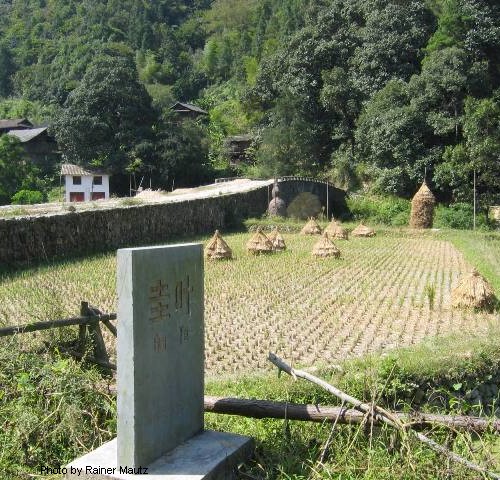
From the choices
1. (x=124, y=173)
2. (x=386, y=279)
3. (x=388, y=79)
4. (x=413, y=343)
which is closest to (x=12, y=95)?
(x=124, y=173)

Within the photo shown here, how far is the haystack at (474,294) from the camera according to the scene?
37.1 ft

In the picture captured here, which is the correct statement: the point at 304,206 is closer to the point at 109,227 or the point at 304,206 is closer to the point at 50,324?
the point at 109,227

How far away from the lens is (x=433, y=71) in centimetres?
3147

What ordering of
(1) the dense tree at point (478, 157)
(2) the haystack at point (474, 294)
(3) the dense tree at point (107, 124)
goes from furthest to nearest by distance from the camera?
(3) the dense tree at point (107, 124), (1) the dense tree at point (478, 157), (2) the haystack at point (474, 294)

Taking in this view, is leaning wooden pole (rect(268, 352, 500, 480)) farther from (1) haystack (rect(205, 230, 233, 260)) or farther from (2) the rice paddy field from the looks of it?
(1) haystack (rect(205, 230, 233, 260))

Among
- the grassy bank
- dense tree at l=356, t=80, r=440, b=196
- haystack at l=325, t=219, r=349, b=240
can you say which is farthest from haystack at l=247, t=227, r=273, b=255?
dense tree at l=356, t=80, r=440, b=196

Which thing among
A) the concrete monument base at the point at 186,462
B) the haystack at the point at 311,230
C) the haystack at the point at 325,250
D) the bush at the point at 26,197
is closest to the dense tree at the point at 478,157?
the haystack at the point at 311,230

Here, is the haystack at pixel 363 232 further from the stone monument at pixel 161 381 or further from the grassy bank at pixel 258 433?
the stone monument at pixel 161 381

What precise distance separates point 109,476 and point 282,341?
539 cm

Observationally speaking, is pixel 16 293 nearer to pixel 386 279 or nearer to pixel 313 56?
pixel 386 279

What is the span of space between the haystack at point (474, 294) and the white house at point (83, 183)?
97.4 ft

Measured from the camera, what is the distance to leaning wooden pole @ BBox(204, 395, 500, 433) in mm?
4164

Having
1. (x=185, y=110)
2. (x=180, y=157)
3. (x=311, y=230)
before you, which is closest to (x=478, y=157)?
(x=311, y=230)

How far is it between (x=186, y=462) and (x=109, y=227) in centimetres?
1592
